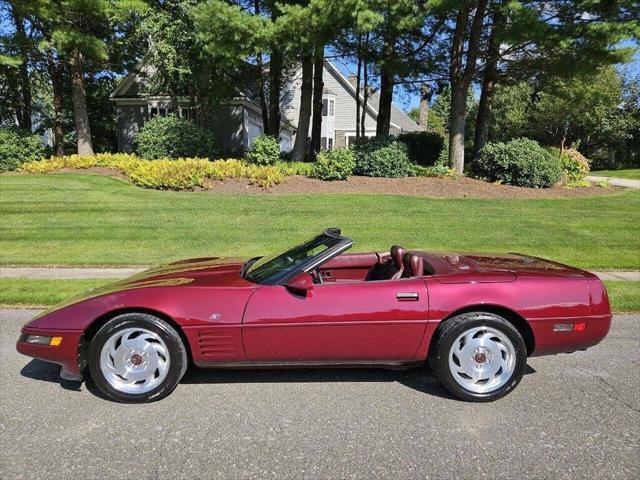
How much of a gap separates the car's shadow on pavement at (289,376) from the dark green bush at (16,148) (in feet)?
51.7

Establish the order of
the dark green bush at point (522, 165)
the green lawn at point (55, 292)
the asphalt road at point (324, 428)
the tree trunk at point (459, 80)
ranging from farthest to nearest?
the tree trunk at point (459, 80) → the dark green bush at point (522, 165) → the green lawn at point (55, 292) → the asphalt road at point (324, 428)

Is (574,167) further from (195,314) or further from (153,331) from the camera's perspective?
(153,331)

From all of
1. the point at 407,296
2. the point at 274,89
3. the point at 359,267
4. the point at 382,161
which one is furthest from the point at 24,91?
the point at 407,296

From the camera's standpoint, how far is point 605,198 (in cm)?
1357

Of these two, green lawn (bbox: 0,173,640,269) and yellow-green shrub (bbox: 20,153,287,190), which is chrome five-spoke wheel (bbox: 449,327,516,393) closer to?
green lawn (bbox: 0,173,640,269)

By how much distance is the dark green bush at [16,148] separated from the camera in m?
17.0

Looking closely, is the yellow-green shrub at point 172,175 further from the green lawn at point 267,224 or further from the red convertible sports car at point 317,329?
the red convertible sports car at point 317,329

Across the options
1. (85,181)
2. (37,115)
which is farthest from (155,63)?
(37,115)

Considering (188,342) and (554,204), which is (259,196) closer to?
(554,204)

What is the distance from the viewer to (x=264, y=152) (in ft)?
51.0

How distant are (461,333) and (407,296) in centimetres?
46

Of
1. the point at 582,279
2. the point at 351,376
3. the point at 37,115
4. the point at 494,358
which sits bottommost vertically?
the point at 351,376

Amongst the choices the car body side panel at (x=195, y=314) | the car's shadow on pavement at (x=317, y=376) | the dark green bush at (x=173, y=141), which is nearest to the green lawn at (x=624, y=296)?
the car's shadow on pavement at (x=317, y=376)

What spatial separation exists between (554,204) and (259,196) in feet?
24.5
